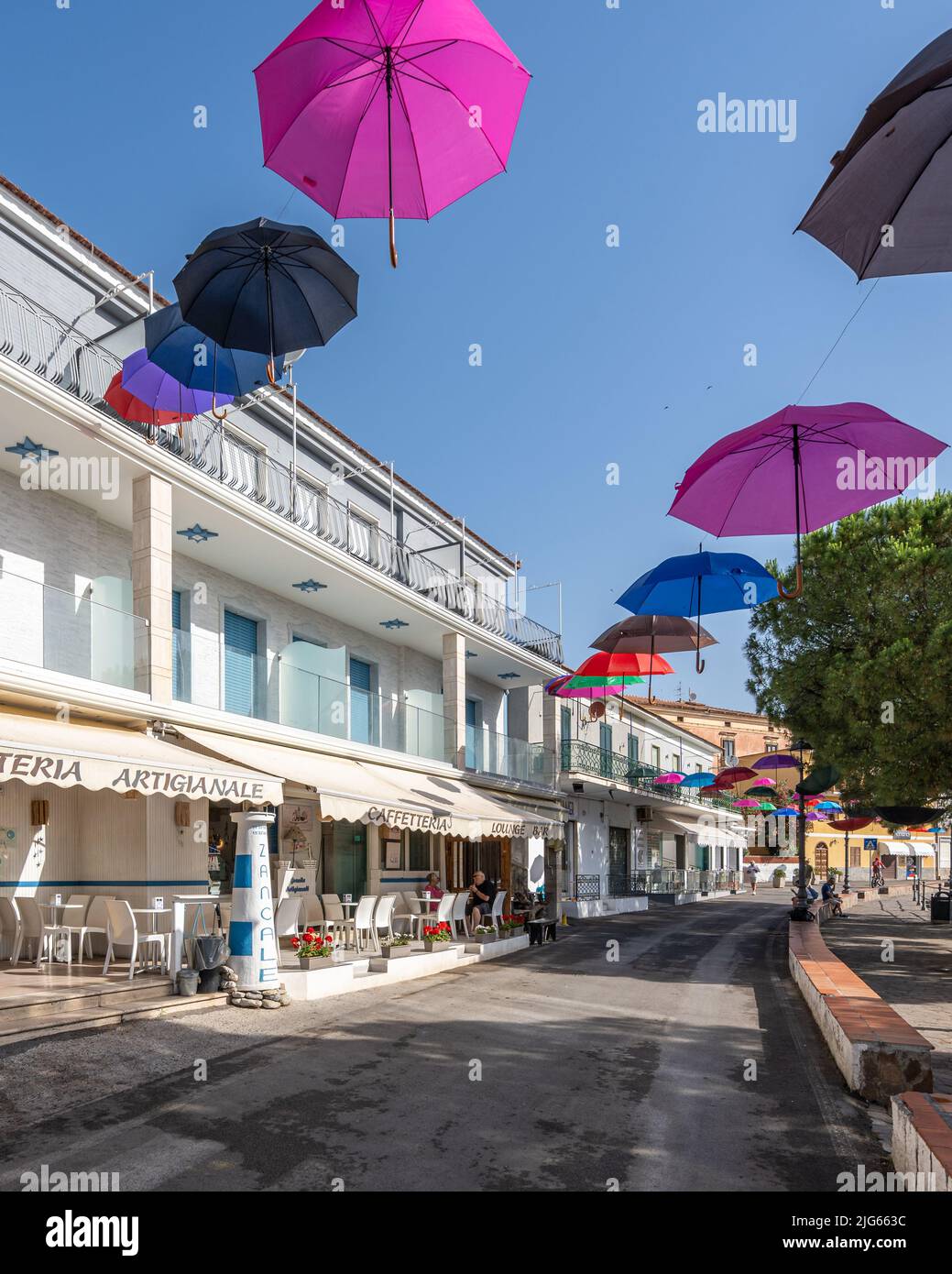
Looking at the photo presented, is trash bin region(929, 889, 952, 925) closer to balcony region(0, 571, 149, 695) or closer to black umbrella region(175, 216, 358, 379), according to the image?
balcony region(0, 571, 149, 695)

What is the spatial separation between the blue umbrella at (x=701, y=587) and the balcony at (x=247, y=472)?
7044 mm

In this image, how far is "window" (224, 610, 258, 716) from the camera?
1852 centimetres

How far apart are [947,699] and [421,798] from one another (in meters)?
9.25

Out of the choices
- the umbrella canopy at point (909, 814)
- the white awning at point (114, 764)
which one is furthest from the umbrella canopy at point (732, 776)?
the white awning at point (114, 764)

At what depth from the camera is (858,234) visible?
4789 millimetres

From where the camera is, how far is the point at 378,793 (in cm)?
1661

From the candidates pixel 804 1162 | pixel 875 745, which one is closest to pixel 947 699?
pixel 875 745

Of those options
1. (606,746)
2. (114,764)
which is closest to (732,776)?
(606,746)

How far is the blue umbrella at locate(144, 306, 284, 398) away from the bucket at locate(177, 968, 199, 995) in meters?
6.57

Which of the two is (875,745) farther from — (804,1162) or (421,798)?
(804,1162)

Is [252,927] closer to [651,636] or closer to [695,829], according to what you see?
[651,636]

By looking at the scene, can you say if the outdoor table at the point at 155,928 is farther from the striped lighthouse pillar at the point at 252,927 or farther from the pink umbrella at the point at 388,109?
the pink umbrella at the point at 388,109

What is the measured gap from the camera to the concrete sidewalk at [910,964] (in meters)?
10.6

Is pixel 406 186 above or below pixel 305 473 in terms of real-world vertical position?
below
